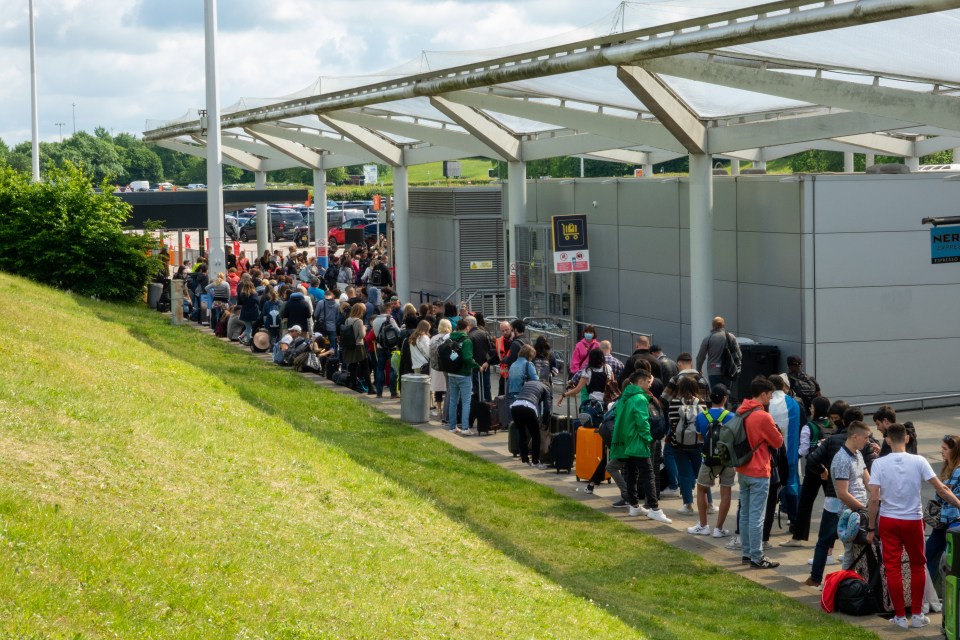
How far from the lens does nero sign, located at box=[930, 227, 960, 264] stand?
54.4 feet

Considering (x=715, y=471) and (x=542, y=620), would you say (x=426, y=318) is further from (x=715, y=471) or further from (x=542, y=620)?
(x=542, y=620)

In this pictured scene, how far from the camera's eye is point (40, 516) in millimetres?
7781

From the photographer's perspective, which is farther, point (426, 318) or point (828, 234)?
point (426, 318)

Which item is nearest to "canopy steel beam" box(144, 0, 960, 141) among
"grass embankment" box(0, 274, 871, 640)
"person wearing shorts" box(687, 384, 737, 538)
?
"person wearing shorts" box(687, 384, 737, 538)

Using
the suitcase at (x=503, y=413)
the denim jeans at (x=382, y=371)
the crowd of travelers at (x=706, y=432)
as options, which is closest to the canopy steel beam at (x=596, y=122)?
the crowd of travelers at (x=706, y=432)

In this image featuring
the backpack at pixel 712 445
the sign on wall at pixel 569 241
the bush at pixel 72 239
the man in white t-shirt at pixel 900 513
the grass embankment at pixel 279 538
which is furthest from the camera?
the bush at pixel 72 239

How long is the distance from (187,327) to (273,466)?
16.7 meters

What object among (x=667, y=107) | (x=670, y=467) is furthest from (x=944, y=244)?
(x=670, y=467)

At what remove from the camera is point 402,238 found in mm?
32219

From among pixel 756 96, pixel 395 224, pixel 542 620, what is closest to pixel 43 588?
pixel 542 620

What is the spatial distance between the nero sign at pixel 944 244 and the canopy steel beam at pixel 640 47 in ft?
11.0

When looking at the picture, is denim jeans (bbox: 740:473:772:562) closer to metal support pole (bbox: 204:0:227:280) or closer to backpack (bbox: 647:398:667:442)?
backpack (bbox: 647:398:667:442)

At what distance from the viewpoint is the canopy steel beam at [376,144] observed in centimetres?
3191

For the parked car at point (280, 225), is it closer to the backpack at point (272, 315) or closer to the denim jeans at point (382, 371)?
the backpack at point (272, 315)
